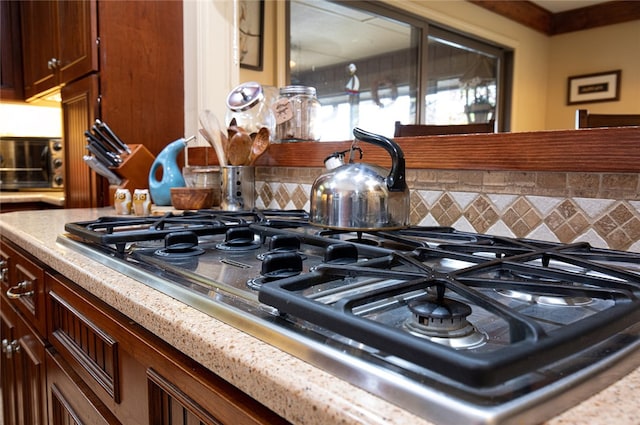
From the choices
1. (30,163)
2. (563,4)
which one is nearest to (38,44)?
(30,163)

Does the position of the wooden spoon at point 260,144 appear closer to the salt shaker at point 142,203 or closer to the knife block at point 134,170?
the salt shaker at point 142,203

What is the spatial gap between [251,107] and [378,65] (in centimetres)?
182

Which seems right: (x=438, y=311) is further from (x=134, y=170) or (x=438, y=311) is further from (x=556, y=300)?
(x=134, y=170)

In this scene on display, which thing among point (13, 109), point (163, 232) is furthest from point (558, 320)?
point (13, 109)

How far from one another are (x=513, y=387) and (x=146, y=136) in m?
1.84

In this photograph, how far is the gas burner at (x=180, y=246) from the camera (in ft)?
2.33

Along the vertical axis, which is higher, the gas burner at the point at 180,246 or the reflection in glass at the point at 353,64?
the reflection in glass at the point at 353,64

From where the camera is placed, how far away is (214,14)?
1830 mm

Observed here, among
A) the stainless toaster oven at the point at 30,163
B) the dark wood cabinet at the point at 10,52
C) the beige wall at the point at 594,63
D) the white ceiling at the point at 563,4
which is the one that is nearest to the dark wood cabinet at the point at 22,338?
the stainless toaster oven at the point at 30,163

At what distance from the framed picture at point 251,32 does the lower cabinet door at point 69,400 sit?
1.66 meters

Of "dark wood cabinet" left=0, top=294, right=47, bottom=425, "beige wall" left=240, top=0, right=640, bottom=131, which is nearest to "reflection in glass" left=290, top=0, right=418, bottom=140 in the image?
"beige wall" left=240, top=0, right=640, bottom=131

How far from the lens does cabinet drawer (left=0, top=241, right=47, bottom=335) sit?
969 millimetres

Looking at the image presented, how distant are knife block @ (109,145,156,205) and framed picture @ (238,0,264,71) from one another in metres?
0.79

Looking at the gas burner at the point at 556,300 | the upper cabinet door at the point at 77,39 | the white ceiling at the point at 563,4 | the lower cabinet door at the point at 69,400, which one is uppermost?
the white ceiling at the point at 563,4
